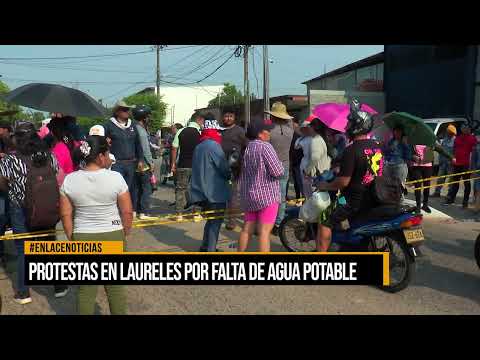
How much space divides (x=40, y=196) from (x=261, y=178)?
2.24 m

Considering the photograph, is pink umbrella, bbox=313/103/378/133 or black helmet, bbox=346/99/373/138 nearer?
black helmet, bbox=346/99/373/138

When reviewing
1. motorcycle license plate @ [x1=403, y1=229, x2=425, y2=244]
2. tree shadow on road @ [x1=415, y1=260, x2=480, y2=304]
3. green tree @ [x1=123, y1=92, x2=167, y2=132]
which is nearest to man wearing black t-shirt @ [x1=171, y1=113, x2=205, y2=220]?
tree shadow on road @ [x1=415, y1=260, x2=480, y2=304]

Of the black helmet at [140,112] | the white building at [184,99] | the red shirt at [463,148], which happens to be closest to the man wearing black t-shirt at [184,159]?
the black helmet at [140,112]

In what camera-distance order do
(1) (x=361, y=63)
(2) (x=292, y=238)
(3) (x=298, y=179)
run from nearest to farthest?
(2) (x=292, y=238)
(3) (x=298, y=179)
(1) (x=361, y=63)

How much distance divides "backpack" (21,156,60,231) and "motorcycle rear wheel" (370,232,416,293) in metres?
3.23

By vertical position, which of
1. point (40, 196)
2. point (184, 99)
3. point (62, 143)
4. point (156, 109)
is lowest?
point (40, 196)

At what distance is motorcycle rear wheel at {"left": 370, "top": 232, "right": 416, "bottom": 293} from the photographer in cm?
479

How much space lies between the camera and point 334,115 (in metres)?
6.35

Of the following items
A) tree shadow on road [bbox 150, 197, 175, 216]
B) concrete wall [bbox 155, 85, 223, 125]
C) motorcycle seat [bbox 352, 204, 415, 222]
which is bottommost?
tree shadow on road [bbox 150, 197, 175, 216]

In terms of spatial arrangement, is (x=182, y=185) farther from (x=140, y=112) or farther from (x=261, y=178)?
(x=261, y=178)

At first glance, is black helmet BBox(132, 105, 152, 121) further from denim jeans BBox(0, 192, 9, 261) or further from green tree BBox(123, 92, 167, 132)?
green tree BBox(123, 92, 167, 132)

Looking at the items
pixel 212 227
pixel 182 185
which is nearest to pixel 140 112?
pixel 182 185

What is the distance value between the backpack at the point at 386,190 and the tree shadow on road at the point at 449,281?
1038mm
